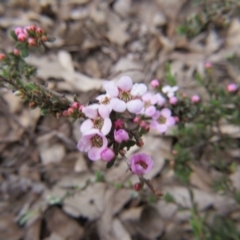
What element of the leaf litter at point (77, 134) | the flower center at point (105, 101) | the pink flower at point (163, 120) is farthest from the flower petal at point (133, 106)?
the leaf litter at point (77, 134)

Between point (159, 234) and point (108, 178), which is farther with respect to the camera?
point (108, 178)

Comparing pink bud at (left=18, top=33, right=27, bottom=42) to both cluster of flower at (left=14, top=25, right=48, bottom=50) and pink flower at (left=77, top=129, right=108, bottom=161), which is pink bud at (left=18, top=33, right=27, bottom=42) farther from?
pink flower at (left=77, top=129, right=108, bottom=161)

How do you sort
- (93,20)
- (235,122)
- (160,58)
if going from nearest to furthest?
(235,122) → (160,58) → (93,20)

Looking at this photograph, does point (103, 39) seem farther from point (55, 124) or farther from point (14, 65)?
point (14, 65)

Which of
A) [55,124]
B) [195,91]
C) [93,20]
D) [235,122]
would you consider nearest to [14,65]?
[55,124]

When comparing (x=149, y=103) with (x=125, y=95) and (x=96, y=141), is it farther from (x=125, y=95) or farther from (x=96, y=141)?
(x=96, y=141)

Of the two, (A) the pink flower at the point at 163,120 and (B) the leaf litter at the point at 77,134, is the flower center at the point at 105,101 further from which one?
(B) the leaf litter at the point at 77,134
